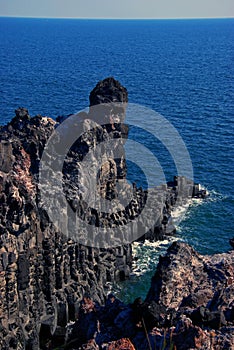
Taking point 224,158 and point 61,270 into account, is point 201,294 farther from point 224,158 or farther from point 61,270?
point 224,158

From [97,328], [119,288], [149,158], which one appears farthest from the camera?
[149,158]

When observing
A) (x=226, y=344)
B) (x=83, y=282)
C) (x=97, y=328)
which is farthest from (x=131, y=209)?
(x=226, y=344)

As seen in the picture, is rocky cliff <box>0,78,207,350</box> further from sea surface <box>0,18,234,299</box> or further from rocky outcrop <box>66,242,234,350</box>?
rocky outcrop <box>66,242,234,350</box>

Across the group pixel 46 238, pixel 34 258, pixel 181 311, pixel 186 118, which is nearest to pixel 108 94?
pixel 46 238

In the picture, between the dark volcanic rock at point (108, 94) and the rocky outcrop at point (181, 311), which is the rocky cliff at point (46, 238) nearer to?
the dark volcanic rock at point (108, 94)

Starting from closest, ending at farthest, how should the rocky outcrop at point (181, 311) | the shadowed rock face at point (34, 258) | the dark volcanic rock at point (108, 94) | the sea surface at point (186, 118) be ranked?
the rocky outcrop at point (181, 311) < the shadowed rock face at point (34, 258) < the dark volcanic rock at point (108, 94) < the sea surface at point (186, 118)

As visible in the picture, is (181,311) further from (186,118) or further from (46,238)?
(186,118)

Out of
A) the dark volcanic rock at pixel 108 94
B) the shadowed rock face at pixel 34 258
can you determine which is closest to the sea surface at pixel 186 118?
the shadowed rock face at pixel 34 258

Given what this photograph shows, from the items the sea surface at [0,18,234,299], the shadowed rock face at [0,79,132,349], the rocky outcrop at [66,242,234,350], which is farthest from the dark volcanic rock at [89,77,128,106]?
the rocky outcrop at [66,242,234,350]

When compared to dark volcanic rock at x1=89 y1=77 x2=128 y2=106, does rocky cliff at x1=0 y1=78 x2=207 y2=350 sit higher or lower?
lower
